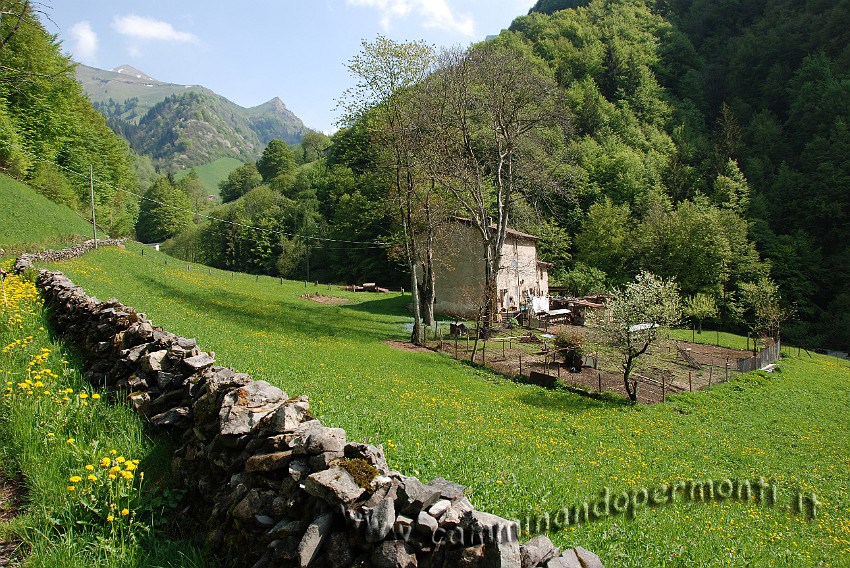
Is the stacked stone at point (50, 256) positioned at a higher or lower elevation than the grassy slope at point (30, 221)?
lower

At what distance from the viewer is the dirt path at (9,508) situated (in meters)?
4.33

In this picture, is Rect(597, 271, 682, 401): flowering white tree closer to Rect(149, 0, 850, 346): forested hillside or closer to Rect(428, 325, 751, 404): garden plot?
Rect(428, 325, 751, 404): garden plot

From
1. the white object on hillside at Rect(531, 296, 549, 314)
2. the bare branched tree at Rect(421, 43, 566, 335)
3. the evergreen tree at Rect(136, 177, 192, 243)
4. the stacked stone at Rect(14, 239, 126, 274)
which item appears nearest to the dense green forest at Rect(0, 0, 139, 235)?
the stacked stone at Rect(14, 239, 126, 274)

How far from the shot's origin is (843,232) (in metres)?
62.8

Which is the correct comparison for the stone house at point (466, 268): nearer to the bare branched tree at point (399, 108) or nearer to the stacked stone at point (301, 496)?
the bare branched tree at point (399, 108)

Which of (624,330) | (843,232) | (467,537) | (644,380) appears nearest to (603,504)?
(467,537)

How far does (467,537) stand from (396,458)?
12.7 feet

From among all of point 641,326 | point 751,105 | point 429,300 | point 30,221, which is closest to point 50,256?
point 30,221

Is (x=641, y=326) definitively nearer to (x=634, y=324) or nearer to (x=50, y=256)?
(x=634, y=324)

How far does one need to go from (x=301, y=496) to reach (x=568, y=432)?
35.1 feet

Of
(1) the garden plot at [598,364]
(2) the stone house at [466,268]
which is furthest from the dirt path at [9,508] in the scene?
(2) the stone house at [466,268]

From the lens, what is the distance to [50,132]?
4741cm

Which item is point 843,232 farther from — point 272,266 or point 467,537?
point 272,266

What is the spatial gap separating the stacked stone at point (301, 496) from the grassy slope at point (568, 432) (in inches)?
100
